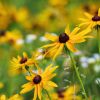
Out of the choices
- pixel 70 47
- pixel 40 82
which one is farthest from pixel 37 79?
pixel 70 47

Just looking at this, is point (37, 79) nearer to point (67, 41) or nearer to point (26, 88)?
point (26, 88)

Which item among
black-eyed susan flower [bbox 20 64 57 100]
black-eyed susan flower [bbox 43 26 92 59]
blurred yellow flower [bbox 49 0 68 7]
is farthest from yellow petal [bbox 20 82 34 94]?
blurred yellow flower [bbox 49 0 68 7]

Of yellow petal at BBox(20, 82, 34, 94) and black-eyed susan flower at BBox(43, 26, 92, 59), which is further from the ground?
black-eyed susan flower at BBox(43, 26, 92, 59)

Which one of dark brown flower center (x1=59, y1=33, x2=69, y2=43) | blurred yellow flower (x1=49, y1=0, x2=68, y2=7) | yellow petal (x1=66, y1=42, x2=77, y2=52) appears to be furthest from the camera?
blurred yellow flower (x1=49, y1=0, x2=68, y2=7)

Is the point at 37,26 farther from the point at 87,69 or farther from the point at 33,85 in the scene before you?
the point at 33,85

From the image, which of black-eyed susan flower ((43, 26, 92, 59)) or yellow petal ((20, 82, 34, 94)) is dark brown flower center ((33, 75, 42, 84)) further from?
black-eyed susan flower ((43, 26, 92, 59))

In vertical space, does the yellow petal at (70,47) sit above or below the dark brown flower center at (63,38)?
below

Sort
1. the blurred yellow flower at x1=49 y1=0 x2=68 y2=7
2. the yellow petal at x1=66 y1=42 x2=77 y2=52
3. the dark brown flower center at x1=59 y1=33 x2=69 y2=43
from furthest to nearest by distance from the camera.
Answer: the blurred yellow flower at x1=49 y1=0 x2=68 y2=7 → the dark brown flower center at x1=59 y1=33 x2=69 y2=43 → the yellow petal at x1=66 y1=42 x2=77 y2=52

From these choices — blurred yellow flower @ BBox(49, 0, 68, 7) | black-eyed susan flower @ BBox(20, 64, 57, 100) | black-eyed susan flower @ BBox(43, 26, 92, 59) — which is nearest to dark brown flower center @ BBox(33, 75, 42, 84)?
black-eyed susan flower @ BBox(20, 64, 57, 100)

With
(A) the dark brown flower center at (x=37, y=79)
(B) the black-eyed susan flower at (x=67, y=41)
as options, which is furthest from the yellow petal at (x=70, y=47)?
(A) the dark brown flower center at (x=37, y=79)

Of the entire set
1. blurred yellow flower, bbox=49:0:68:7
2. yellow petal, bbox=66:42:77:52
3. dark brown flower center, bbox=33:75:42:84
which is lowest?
blurred yellow flower, bbox=49:0:68:7

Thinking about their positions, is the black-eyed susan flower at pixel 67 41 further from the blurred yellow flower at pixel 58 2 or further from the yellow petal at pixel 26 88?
the blurred yellow flower at pixel 58 2

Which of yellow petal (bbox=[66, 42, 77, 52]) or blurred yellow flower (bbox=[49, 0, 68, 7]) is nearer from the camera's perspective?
yellow petal (bbox=[66, 42, 77, 52])
